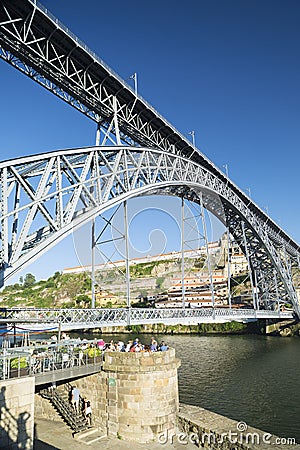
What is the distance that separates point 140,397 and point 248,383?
10686 millimetres

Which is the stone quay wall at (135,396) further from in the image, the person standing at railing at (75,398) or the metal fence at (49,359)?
the metal fence at (49,359)

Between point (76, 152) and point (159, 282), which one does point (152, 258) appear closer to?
point (159, 282)

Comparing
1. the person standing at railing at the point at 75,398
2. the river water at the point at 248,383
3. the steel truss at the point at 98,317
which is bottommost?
the river water at the point at 248,383

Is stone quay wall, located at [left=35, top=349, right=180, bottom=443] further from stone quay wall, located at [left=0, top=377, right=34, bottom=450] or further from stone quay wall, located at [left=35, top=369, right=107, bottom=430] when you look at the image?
stone quay wall, located at [left=0, top=377, right=34, bottom=450]

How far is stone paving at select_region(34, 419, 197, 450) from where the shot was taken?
1181cm

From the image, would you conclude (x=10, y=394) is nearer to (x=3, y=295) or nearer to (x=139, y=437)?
(x=139, y=437)

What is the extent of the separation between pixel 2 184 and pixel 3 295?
368ft

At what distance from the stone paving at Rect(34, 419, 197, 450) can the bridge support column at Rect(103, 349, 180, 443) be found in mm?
326

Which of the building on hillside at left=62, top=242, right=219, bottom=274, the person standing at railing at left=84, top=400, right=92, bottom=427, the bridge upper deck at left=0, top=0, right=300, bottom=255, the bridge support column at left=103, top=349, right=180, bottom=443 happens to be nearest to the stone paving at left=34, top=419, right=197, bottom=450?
the bridge support column at left=103, top=349, right=180, bottom=443

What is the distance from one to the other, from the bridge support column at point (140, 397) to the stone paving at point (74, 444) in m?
0.33

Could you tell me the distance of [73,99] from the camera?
20.5 m

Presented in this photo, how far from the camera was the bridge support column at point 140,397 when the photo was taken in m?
12.6

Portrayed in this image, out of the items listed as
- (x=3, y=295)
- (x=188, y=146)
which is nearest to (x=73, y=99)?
(x=188, y=146)

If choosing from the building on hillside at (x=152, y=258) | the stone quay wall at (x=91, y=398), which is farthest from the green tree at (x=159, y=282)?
the stone quay wall at (x=91, y=398)
